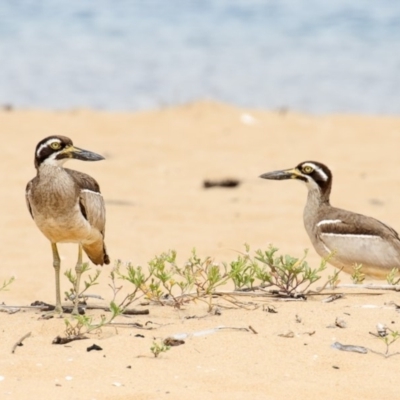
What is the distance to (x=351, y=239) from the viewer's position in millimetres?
7984

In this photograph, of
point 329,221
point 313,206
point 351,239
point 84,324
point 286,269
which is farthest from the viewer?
point 313,206

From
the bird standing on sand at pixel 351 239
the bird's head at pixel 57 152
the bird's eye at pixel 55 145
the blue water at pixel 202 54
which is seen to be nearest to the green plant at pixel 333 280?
the bird standing on sand at pixel 351 239

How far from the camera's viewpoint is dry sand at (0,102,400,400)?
5266 millimetres

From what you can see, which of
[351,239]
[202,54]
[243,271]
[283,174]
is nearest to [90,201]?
[243,271]

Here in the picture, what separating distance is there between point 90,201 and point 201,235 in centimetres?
392

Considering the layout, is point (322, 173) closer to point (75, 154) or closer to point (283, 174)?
point (283, 174)

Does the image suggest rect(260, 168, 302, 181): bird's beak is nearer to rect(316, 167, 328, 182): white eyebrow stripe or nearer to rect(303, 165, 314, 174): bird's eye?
rect(303, 165, 314, 174): bird's eye

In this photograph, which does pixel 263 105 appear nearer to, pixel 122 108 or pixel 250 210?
pixel 122 108

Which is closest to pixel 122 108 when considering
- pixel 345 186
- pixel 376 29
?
pixel 345 186

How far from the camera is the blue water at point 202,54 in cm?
2088

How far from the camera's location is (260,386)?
518cm

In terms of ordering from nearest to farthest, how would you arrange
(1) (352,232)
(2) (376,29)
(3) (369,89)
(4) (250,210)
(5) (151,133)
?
(1) (352,232)
(4) (250,210)
(5) (151,133)
(3) (369,89)
(2) (376,29)

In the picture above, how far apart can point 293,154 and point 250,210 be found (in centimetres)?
327

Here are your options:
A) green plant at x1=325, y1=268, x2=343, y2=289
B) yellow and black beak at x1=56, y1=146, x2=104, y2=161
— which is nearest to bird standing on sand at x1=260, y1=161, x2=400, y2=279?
green plant at x1=325, y1=268, x2=343, y2=289
